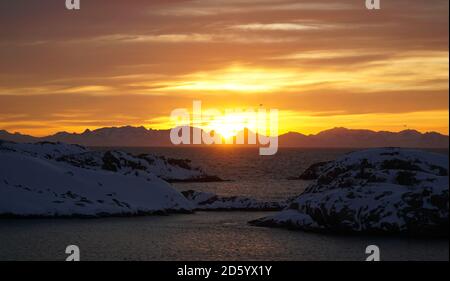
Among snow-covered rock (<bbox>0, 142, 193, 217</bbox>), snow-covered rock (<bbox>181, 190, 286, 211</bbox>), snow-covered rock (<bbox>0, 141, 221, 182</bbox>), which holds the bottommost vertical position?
snow-covered rock (<bbox>181, 190, 286, 211</bbox>)

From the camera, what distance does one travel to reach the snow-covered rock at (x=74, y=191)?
84.9m

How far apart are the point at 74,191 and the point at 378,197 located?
3891 centimetres

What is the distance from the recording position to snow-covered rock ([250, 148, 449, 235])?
6500 cm

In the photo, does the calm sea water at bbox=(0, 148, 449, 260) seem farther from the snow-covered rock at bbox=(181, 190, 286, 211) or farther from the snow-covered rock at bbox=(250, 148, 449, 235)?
the snow-covered rock at bbox=(181, 190, 286, 211)

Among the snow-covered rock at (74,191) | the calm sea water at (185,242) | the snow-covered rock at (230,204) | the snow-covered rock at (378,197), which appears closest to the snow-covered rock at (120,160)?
the snow-covered rock at (230,204)

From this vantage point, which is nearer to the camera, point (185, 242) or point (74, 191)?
point (185, 242)

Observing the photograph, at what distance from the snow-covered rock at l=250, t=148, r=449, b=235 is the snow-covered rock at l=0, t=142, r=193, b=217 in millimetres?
18482

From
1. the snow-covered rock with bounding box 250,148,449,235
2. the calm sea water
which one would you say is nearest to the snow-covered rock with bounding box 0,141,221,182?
the calm sea water

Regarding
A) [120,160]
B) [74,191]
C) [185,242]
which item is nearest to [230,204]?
[74,191]

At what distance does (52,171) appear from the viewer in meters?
92.2

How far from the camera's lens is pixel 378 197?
2662 inches

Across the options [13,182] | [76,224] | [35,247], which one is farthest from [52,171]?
[35,247]

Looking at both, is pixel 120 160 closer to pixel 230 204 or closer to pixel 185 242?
pixel 230 204
